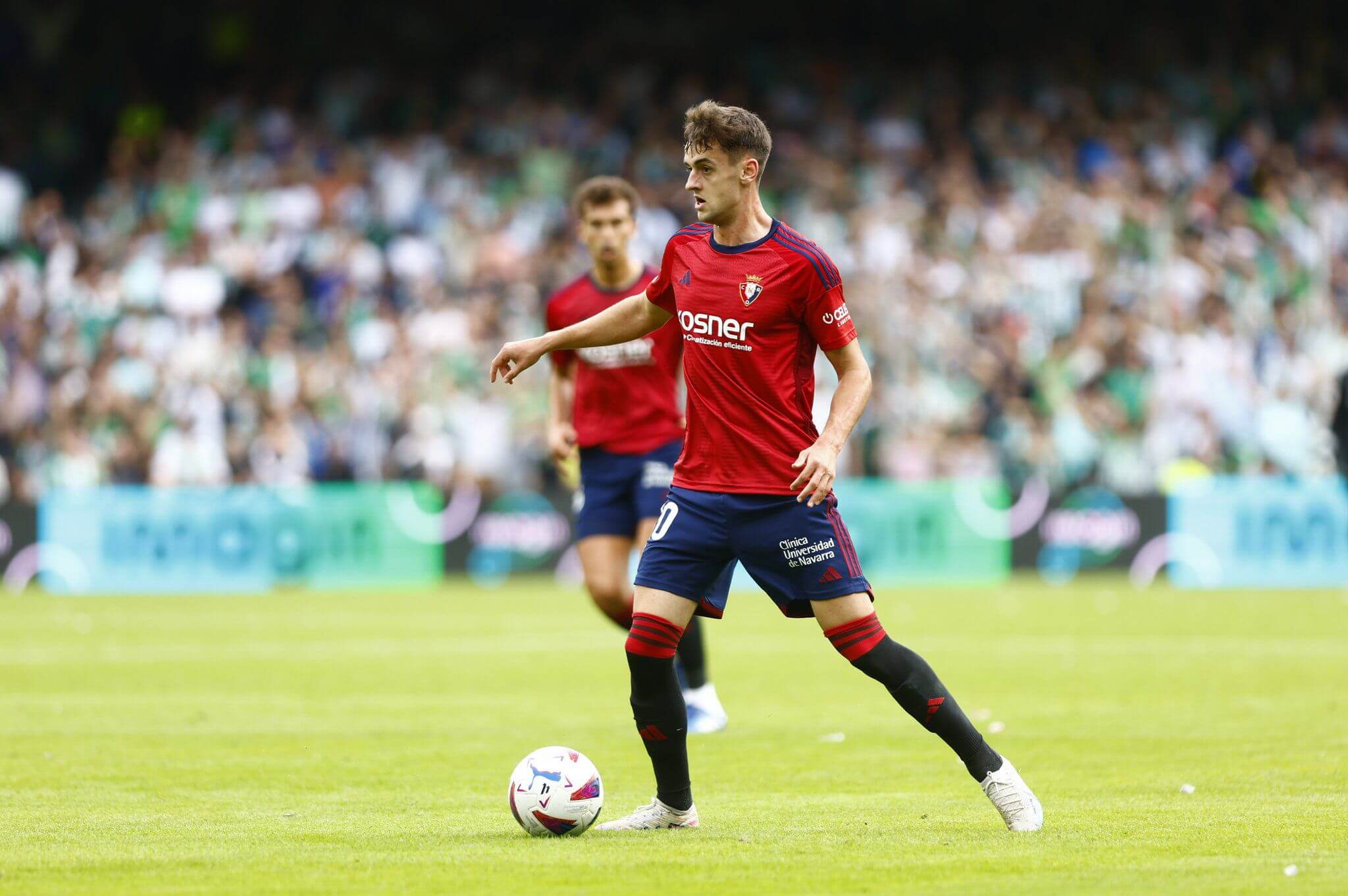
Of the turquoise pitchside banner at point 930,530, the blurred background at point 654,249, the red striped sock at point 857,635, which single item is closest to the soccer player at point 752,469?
the red striped sock at point 857,635

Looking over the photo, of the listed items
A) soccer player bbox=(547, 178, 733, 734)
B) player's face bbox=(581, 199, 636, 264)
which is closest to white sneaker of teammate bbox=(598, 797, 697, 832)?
soccer player bbox=(547, 178, 733, 734)

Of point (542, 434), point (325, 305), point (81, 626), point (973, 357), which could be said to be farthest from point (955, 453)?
point (81, 626)

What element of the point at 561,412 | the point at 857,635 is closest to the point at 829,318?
the point at 857,635

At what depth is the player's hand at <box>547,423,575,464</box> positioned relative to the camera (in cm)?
1028

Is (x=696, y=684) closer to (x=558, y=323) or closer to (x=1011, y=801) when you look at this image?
(x=558, y=323)

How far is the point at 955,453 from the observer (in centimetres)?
2272

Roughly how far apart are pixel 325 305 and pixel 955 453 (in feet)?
27.2

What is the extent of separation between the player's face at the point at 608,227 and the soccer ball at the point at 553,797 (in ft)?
13.4

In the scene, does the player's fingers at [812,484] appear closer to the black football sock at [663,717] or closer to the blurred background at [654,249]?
the black football sock at [663,717]

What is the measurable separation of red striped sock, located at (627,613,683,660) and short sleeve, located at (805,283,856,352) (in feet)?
3.72

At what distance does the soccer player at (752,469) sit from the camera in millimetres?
6570

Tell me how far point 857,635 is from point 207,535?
16090mm

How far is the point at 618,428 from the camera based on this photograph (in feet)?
34.0

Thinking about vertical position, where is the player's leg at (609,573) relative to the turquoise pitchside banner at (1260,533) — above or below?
above
